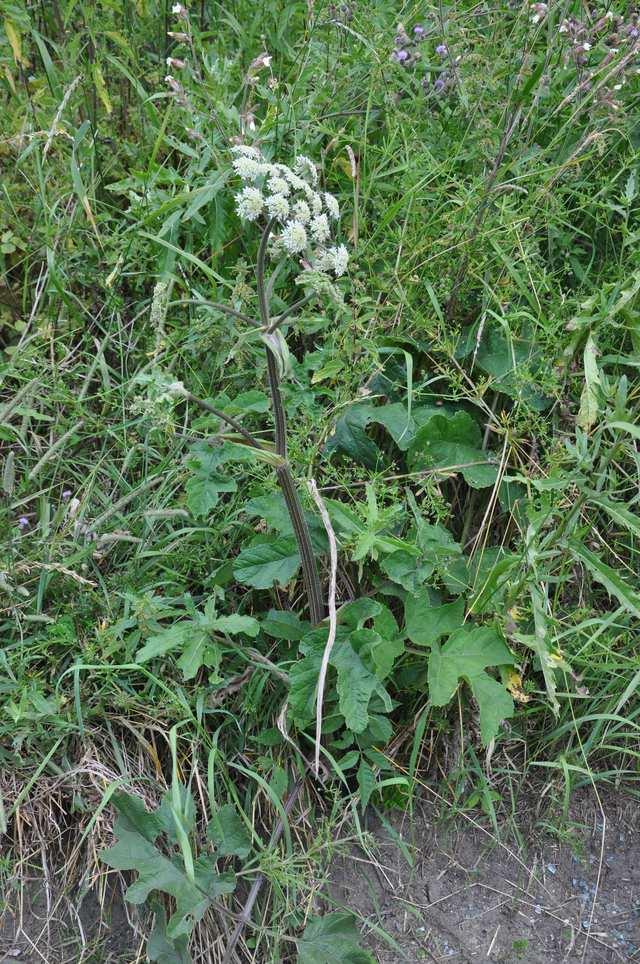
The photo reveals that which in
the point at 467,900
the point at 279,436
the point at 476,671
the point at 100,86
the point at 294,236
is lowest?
the point at 467,900

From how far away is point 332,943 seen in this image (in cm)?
181

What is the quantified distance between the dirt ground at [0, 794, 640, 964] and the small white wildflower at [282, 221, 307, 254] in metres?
1.28

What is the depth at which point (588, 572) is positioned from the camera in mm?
2264

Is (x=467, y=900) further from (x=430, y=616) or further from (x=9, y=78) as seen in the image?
(x=9, y=78)

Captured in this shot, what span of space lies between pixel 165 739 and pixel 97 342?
3.75 ft

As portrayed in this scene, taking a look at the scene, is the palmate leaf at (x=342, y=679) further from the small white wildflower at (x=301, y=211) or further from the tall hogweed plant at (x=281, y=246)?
the small white wildflower at (x=301, y=211)

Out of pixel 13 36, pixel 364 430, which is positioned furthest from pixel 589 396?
pixel 13 36

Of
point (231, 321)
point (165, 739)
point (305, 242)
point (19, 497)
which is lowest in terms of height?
point (165, 739)

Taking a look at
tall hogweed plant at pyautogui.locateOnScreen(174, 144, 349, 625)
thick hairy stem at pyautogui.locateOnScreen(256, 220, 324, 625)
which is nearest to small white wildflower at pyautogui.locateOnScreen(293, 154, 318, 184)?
tall hogweed plant at pyautogui.locateOnScreen(174, 144, 349, 625)

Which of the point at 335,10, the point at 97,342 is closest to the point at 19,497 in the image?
the point at 97,342

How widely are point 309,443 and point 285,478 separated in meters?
0.41

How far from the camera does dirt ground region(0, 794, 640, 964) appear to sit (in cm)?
198

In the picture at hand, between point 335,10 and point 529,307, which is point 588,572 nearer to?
point 529,307

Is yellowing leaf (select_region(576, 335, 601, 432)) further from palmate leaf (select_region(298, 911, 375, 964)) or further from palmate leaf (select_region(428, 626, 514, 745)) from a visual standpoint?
palmate leaf (select_region(298, 911, 375, 964))
